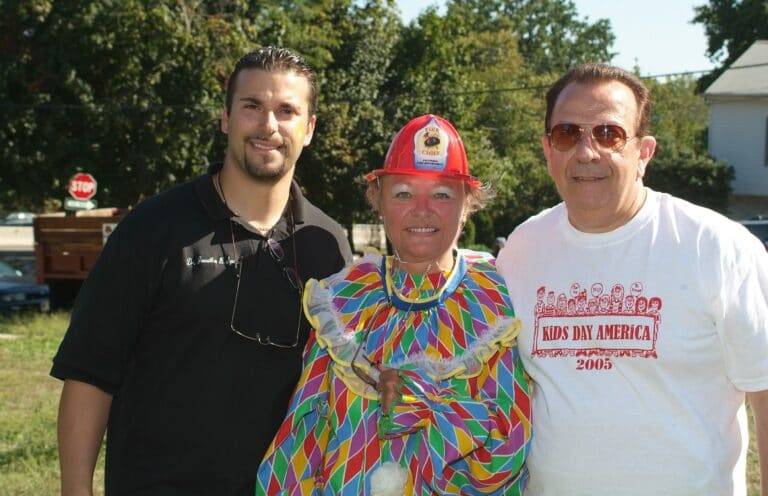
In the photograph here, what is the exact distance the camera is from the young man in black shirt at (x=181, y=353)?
3.12 meters

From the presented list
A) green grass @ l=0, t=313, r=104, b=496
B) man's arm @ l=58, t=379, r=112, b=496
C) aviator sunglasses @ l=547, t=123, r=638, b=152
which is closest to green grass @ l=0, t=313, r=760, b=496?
green grass @ l=0, t=313, r=104, b=496

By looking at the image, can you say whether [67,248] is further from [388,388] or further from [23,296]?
[388,388]

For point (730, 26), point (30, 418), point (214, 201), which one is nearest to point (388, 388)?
point (214, 201)

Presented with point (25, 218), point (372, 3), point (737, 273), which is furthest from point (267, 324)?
point (25, 218)

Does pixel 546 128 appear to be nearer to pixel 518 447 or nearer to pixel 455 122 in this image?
pixel 518 447

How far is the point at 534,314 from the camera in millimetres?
3070

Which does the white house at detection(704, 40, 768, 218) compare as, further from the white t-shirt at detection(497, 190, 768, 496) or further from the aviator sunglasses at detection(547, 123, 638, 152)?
the white t-shirt at detection(497, 190, 768, 496)

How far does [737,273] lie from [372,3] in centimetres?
2410

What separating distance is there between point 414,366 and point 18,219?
59.3 metres

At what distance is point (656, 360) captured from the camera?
9.39ft

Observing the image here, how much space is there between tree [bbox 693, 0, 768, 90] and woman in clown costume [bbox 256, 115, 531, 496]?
41671 mm

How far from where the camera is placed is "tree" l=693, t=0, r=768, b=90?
4088 cm

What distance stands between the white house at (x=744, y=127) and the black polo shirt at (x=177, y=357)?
108 feet

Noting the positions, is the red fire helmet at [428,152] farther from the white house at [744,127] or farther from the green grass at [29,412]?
the white house at [744,127]
